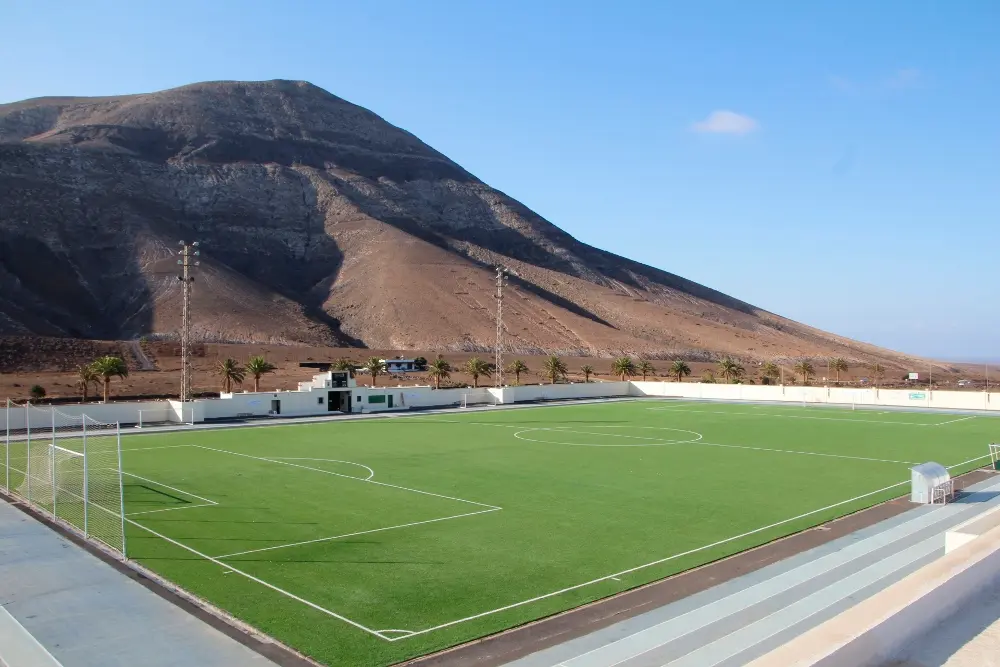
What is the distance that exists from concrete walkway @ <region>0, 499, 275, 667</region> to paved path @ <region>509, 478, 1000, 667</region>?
191 inches

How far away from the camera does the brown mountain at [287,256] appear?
122 metres

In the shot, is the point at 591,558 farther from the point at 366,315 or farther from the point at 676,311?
the point at 676,311

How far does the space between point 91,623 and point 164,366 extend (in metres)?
85.4

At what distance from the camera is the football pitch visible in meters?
13.7

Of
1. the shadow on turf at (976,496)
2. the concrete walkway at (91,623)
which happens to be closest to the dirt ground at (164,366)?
the concrete walkway at (91,623)

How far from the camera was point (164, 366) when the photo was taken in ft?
301

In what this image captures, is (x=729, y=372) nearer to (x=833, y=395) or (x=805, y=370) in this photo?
(x=805, y=370)

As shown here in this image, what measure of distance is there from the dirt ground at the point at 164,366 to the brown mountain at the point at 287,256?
34.9ft

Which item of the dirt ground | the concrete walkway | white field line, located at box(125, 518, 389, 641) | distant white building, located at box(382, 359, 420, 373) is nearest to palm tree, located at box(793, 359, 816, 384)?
the dirt ground

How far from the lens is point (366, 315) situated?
133375 millimetres

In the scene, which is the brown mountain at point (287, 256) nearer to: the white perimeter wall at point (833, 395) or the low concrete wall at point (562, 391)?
the low concrete wall at point (562, 391)

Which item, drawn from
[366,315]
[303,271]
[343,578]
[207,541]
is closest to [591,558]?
[343,578]

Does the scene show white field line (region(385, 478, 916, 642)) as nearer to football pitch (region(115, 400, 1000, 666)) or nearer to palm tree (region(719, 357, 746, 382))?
football pitch (region(115, 400, 1000, 666))

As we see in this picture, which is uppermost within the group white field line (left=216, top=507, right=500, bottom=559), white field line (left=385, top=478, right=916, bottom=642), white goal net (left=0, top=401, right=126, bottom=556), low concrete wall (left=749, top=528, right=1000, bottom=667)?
low concrete wall (left=749, top=528, right=1000, bottom=667)
